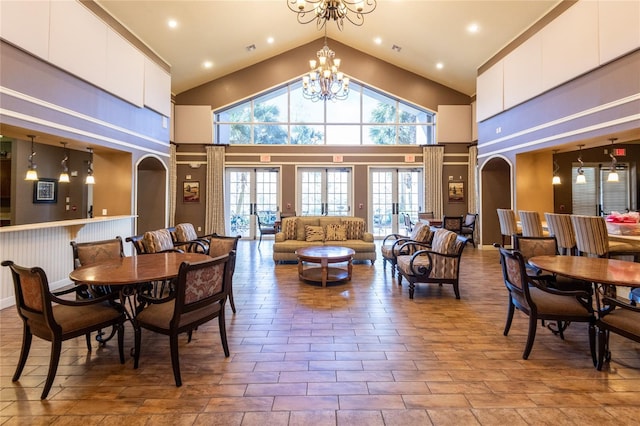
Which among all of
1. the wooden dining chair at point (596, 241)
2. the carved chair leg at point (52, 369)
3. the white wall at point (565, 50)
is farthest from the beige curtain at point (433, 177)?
the carved chair leg at point (52, 369)

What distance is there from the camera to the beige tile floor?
1931mm

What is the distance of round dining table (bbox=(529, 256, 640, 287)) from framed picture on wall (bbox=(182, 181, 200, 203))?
8.69 m

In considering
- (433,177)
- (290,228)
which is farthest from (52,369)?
(433,177)

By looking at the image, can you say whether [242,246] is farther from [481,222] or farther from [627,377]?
[627,377]

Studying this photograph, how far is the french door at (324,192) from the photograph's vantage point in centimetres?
969

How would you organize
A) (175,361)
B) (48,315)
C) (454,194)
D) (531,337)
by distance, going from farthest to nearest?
(454,194)
(531,337)
(175,361)
(48,315)

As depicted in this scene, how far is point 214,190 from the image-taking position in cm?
929

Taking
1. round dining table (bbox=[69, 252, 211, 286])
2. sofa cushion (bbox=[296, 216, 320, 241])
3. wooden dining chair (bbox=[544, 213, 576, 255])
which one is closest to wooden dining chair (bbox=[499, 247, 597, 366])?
wooden dining chair (bbox=[544, 213, 576, 255])

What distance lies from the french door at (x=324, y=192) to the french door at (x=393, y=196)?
824 mm

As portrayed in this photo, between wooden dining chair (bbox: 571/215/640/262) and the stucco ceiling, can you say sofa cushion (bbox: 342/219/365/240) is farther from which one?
the stucco ceiling

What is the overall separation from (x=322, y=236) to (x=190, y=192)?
16.6 ft

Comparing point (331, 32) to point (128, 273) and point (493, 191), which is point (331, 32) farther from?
point (128, 273)

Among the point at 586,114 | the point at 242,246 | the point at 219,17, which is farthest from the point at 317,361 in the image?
the point at 219,17

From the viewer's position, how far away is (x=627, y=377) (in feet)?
7.61
